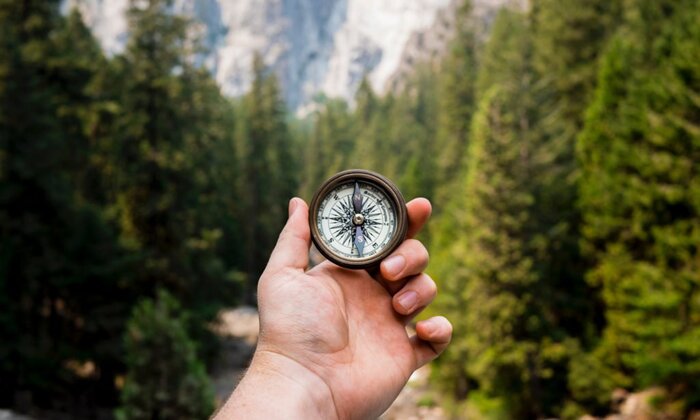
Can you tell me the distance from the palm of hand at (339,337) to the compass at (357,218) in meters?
0.21

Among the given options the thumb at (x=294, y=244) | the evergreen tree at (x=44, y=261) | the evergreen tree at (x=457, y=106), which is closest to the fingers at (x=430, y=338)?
the thumb at (x=294, y=244)

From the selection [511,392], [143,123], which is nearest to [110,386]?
[143,123]

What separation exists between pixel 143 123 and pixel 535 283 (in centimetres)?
1474

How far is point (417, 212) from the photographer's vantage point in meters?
3.55

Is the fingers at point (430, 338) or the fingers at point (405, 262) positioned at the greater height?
the fingers at point (405, 262)

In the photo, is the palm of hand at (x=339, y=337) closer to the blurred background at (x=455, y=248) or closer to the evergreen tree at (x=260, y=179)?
the blurred background at (x=455, y=248)

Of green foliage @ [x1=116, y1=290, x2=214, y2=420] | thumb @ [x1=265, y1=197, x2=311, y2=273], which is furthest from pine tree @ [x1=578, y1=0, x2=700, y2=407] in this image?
thumb @ [x1=265, y1=197, x2=311, y2=273]

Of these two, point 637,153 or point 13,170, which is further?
point 637,153

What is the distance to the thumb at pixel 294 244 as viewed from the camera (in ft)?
11.2

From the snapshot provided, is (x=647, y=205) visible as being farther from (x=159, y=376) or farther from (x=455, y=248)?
(x=159, y=376)

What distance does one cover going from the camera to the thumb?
11.2ft

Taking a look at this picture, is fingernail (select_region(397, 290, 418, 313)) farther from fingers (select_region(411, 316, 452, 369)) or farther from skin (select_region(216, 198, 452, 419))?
fingers (select_region(411, 316, 452, 369))

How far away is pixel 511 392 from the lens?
1984cm

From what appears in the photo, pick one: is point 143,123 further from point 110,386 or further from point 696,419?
point 696,419
